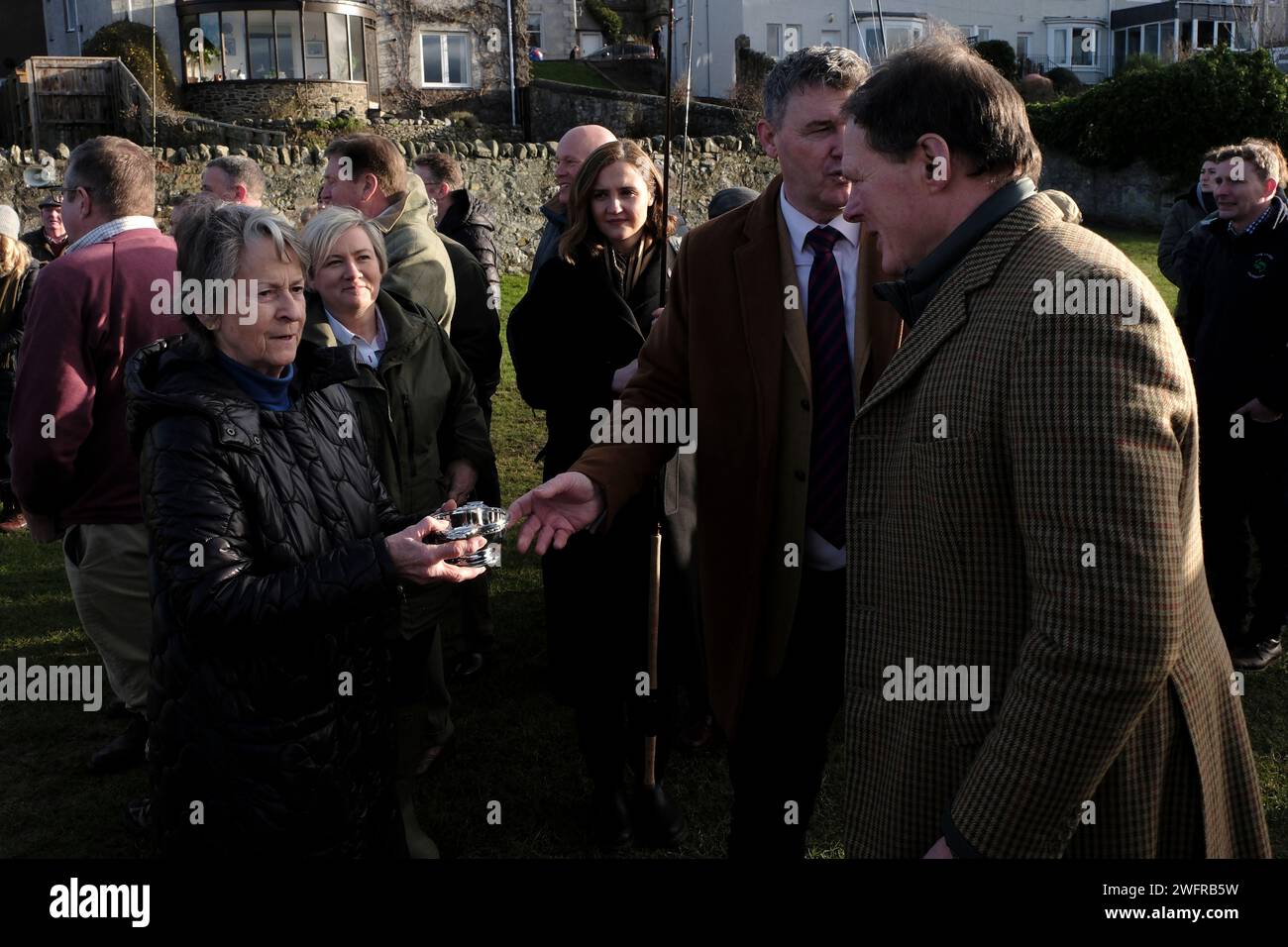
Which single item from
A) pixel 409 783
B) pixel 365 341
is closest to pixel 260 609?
pixel 409 783

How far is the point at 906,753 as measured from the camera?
224 cm

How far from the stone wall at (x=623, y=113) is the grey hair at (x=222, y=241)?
32898 mm

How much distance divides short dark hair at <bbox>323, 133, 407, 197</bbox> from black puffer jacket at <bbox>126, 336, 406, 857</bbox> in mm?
2627

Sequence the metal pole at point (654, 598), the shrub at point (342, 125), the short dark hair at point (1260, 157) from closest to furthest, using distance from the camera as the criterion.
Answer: the metal pole at point (654, 598), the short dark hair at point (1260, 157), the shrub at point (342, 125)

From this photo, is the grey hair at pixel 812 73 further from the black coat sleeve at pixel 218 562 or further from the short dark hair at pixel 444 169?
the short dark hair at pixel 444 169

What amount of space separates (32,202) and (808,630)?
17.7m

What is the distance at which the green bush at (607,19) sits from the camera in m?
50.8

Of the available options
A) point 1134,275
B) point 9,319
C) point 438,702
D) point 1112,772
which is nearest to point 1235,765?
point 1112,772

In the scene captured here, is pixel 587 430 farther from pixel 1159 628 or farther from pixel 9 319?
pixel 9 319

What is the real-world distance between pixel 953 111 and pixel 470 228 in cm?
531

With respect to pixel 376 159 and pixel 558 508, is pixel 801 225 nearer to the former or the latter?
pixel 558 508

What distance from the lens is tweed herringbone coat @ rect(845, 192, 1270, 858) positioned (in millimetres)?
1844

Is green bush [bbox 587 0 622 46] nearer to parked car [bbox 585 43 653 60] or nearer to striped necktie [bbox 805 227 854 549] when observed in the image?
parked car [bbox 585 43 653 60]

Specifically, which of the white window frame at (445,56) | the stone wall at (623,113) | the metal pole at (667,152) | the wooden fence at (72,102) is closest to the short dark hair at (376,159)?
the metal pole at (667,152)
